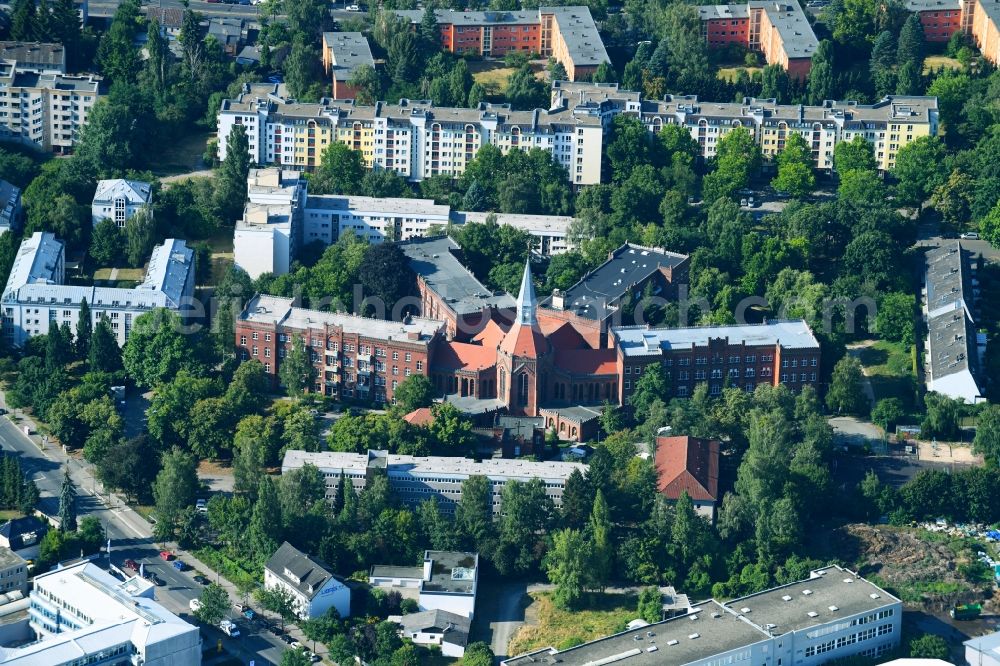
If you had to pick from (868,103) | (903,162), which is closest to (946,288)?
(903,162)

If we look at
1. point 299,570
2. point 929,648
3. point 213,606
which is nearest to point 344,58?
point 299,570

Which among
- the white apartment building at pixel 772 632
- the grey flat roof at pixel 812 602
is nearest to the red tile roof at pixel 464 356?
the white apartment building at pixel 772 632

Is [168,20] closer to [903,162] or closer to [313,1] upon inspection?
[313,1]

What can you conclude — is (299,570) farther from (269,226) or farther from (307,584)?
(269,226)

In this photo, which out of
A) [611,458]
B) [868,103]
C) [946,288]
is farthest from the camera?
[868,103]

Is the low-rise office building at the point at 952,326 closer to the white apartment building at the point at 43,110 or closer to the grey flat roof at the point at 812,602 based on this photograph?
the grey flat roof at the point at 812,602

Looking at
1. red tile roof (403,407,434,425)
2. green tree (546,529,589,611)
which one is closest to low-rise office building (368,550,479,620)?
green tree (546,529,589,611)
